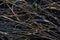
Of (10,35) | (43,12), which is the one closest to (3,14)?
(10,35)

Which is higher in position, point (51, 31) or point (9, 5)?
point (9, 5)

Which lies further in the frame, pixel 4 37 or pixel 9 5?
pixel 9 5

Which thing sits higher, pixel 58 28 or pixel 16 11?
pixel 16 11

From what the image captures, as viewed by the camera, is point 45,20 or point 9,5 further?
point 9,5

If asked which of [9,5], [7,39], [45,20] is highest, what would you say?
[9,5]

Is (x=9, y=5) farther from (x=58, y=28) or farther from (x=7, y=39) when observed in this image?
(x=58, y=28)

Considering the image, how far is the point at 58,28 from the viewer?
1.52 meters

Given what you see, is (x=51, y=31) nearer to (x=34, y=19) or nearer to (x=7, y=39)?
(x=34, y=19)

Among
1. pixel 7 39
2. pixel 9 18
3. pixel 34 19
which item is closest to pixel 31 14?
pixel 34 19

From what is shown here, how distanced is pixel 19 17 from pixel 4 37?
0.71ft

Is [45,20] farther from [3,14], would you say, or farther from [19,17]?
[3,14]

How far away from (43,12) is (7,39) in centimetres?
39

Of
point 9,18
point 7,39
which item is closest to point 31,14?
point 9,18

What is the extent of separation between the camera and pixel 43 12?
160 cm
